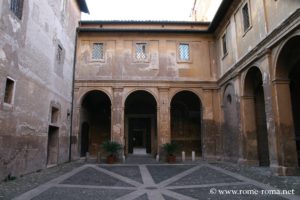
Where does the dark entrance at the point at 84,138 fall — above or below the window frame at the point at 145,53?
below

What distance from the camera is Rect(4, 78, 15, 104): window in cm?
845

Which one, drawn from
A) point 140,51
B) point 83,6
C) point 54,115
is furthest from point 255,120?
point 83,6

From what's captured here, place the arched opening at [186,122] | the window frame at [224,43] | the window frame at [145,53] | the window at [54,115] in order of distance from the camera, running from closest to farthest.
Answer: the window at [54,115], the window frame at [224,43], the window frame at [145,53], the arched opening at [186,122]

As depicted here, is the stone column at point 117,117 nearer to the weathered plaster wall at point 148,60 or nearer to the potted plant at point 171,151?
the weathered plaster wall at point 148,60

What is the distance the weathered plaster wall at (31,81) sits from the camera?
8.20m

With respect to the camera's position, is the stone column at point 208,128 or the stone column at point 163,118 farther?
the stone column at point 208,128

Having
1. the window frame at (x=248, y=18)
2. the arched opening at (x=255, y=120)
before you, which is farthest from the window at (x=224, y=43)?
the arched opening at (x=255, y=120)

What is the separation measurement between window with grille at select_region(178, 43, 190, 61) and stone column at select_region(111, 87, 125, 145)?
4408 millimetres

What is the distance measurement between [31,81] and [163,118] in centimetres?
802

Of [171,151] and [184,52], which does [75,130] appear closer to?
[171,151]

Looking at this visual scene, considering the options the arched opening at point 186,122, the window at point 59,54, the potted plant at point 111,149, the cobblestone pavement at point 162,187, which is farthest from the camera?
the arched opening at point 186,122

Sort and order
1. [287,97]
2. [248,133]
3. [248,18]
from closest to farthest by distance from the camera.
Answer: [287,97] < [248,18] < [248,133]

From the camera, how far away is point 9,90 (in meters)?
8.60

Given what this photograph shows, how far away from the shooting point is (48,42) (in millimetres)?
11680
